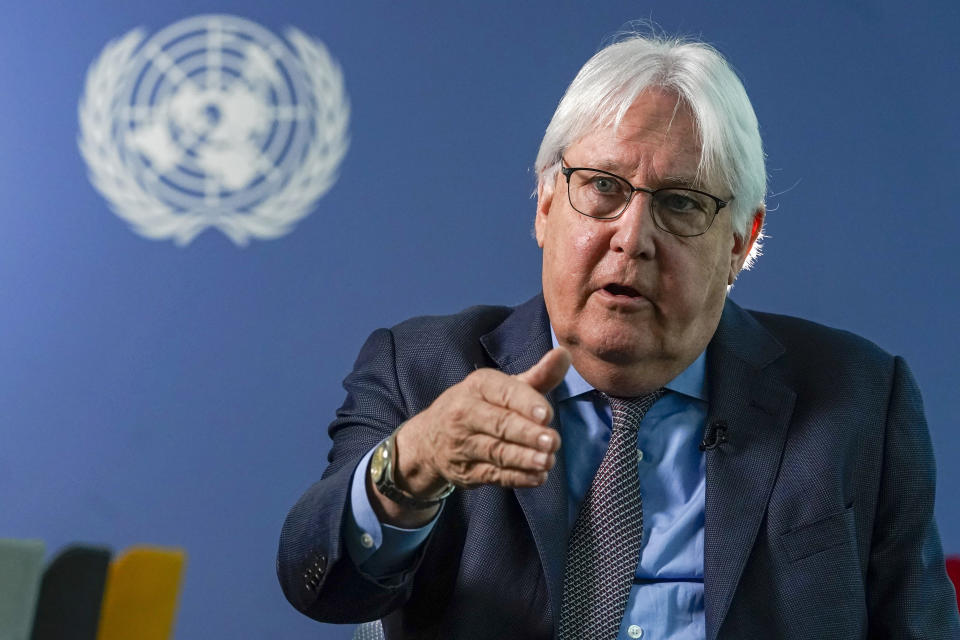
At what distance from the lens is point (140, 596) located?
3.44 feet

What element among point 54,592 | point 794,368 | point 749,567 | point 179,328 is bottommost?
point 54,592

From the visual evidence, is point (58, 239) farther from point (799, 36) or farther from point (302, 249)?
point (799, 36)

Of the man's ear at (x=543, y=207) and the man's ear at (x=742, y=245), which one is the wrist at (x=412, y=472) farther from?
the man's ear at (x=742, y=245)

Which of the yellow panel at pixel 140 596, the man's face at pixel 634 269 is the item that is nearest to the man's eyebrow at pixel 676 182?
the man's face at pixel 634 269

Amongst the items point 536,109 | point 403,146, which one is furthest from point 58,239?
point 536,109

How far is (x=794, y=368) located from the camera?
1670mm

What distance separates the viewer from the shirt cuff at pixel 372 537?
1290mm

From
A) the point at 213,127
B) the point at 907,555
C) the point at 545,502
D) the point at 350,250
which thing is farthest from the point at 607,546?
the point at 213,127

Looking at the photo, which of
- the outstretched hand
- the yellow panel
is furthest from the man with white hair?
the yellow panel

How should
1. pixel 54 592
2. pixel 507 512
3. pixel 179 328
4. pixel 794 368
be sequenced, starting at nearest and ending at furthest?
pixel 54 592
pixel 507 512
pixel 794 368
pixel 179 328

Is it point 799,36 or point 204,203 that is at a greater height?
point 799,36

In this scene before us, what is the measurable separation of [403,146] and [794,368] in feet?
5.40

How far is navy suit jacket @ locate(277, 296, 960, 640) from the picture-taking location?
141 cm

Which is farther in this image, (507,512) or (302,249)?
Result: (302,249)
